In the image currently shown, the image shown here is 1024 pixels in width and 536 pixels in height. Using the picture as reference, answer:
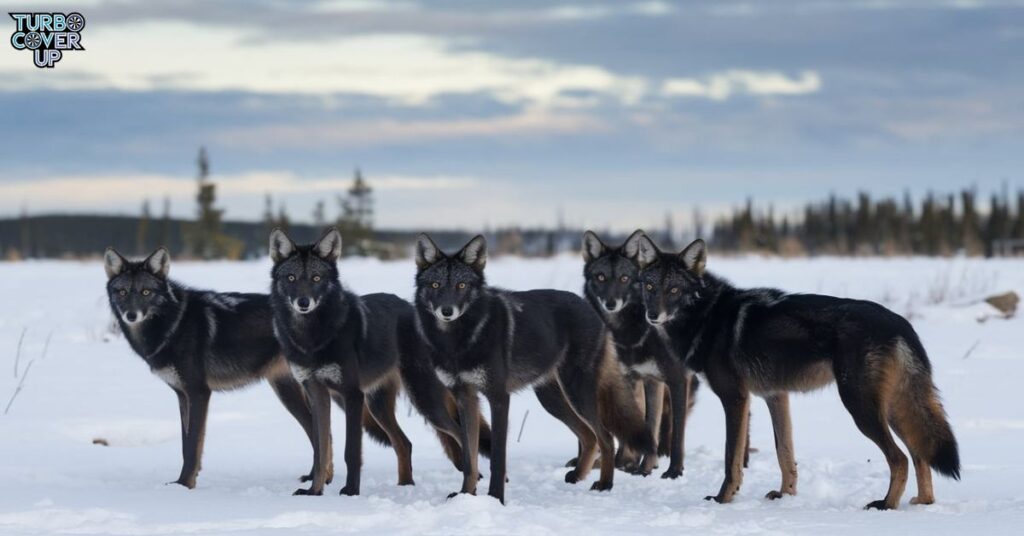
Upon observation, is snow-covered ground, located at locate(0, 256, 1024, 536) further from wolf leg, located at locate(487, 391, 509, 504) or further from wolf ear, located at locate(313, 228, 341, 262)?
wolf ear, located at locate(313, 228, 341, 262)

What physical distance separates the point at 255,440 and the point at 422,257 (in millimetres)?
3857

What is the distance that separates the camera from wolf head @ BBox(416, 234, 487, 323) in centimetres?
793

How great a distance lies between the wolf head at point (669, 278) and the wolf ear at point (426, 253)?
159 centimetres

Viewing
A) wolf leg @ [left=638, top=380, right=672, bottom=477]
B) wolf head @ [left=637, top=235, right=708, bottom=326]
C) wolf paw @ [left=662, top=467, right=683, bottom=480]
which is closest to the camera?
wolf head @ [left=637, top=235, right=708, bottom=326]

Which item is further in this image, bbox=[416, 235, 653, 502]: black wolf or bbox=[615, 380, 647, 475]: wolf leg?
bbox=[615, 380, 647, 475]: wolf leg

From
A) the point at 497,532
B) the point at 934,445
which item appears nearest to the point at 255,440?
the point at 497,532

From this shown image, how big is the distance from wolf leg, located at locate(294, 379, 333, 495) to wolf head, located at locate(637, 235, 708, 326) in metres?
2.42

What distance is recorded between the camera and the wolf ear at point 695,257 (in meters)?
8.57

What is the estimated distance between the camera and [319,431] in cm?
834

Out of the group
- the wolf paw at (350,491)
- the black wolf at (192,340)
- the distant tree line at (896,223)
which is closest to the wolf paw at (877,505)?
the wolf paw at (350,491)

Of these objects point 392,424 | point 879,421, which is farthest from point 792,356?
point 392,424

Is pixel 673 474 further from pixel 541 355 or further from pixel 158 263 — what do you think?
pixel 158 263

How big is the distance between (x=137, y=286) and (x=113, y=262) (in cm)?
25

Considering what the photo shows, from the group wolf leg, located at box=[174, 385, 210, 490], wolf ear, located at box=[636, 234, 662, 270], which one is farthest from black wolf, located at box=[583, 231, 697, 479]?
wolf leg, located at box=[174, 385, 210, 490]
